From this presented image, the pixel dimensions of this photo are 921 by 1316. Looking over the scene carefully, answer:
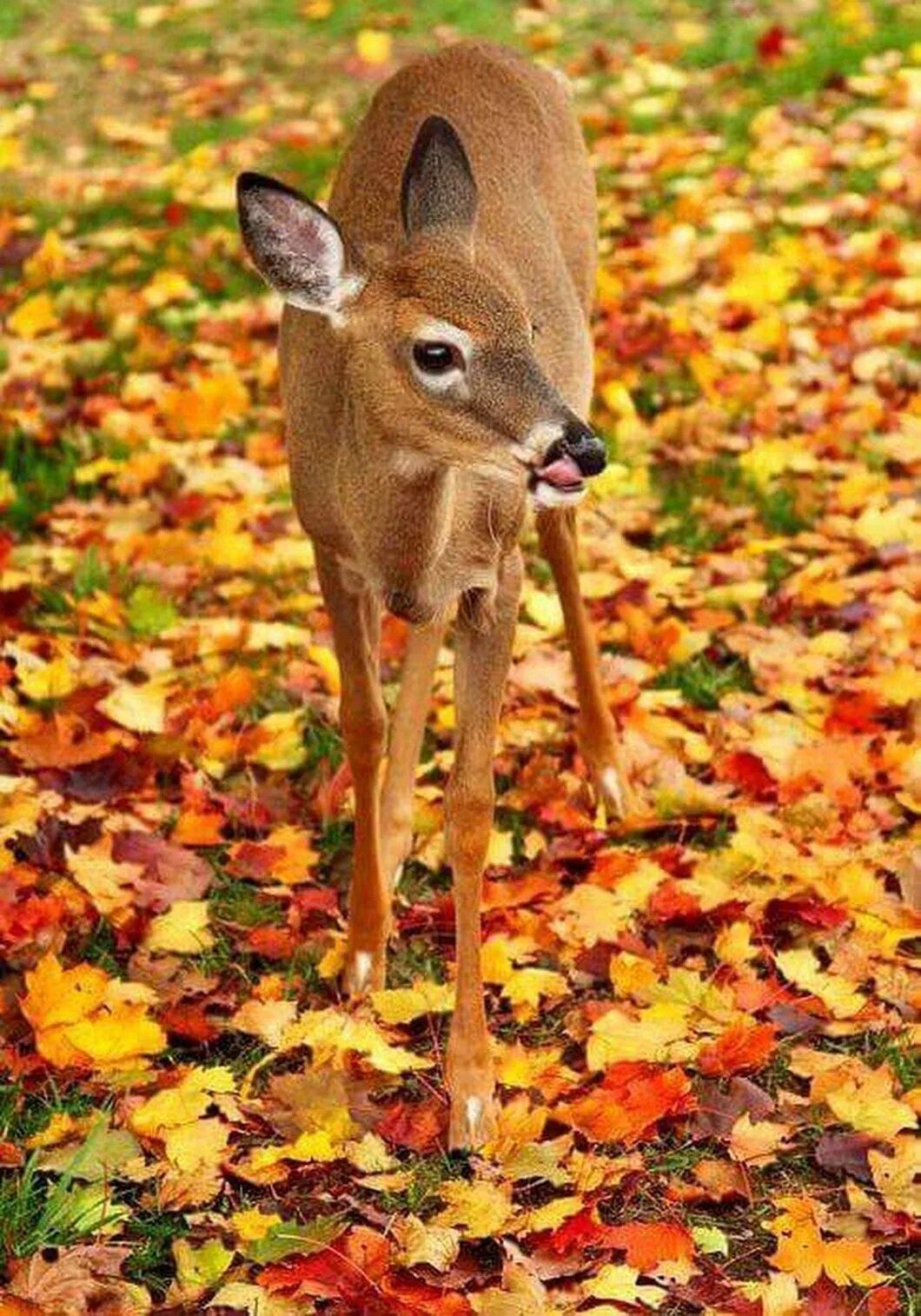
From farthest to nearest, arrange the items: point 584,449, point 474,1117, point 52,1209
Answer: point 474,1117
point 52,1209
point 584,449

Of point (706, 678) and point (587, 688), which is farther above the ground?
point (587, 688)

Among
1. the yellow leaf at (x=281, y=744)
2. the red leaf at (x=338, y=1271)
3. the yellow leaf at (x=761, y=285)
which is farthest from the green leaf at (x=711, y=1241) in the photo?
the yellow leaf at (x=761, y=285)

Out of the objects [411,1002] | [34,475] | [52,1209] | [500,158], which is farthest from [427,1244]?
[34,475]

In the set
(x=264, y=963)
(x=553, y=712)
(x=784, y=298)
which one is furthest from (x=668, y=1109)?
(x=784, y=298)

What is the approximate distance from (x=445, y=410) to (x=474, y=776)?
0.84 metres

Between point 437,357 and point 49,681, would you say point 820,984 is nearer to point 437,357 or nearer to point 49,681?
point 437,357

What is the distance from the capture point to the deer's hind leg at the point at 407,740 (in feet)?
14.9

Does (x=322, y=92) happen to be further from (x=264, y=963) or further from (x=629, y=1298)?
(x=629, y=1298)

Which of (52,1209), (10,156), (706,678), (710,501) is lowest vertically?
(10,156)

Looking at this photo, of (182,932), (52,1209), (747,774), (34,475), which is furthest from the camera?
(34,475)

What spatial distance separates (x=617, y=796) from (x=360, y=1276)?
69.2 inches

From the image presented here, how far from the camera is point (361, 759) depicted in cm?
418

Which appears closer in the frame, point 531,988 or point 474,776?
point 474,776

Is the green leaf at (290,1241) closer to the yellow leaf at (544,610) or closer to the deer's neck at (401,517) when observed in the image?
the deer's neck at (401,517)
